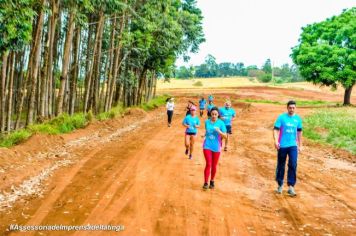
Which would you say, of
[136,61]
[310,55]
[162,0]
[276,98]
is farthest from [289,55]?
[162,0]

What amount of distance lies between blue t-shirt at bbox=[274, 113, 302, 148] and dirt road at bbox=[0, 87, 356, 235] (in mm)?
1214

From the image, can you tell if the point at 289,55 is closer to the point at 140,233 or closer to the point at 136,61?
the point at 136,61

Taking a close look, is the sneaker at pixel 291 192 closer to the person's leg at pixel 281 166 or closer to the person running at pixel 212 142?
the person's leg at pixel 281 166

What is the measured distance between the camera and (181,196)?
30.2 ft

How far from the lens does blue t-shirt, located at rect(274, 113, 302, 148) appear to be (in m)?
A: 9.93

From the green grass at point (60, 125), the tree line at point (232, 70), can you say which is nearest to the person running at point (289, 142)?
the green grass at point (60, 125)

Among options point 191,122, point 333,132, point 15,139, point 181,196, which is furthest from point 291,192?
point 333,132

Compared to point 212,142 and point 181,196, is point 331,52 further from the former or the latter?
point 181,196

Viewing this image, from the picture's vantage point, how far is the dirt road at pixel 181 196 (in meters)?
7.50

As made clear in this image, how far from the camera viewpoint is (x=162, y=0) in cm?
2873

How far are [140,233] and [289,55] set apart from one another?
43.1 meters

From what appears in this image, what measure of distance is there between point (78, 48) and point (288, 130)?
22.4 m

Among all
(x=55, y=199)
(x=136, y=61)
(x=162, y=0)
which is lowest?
(x=55, y=199)

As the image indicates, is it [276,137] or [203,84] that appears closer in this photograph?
[276,137]
